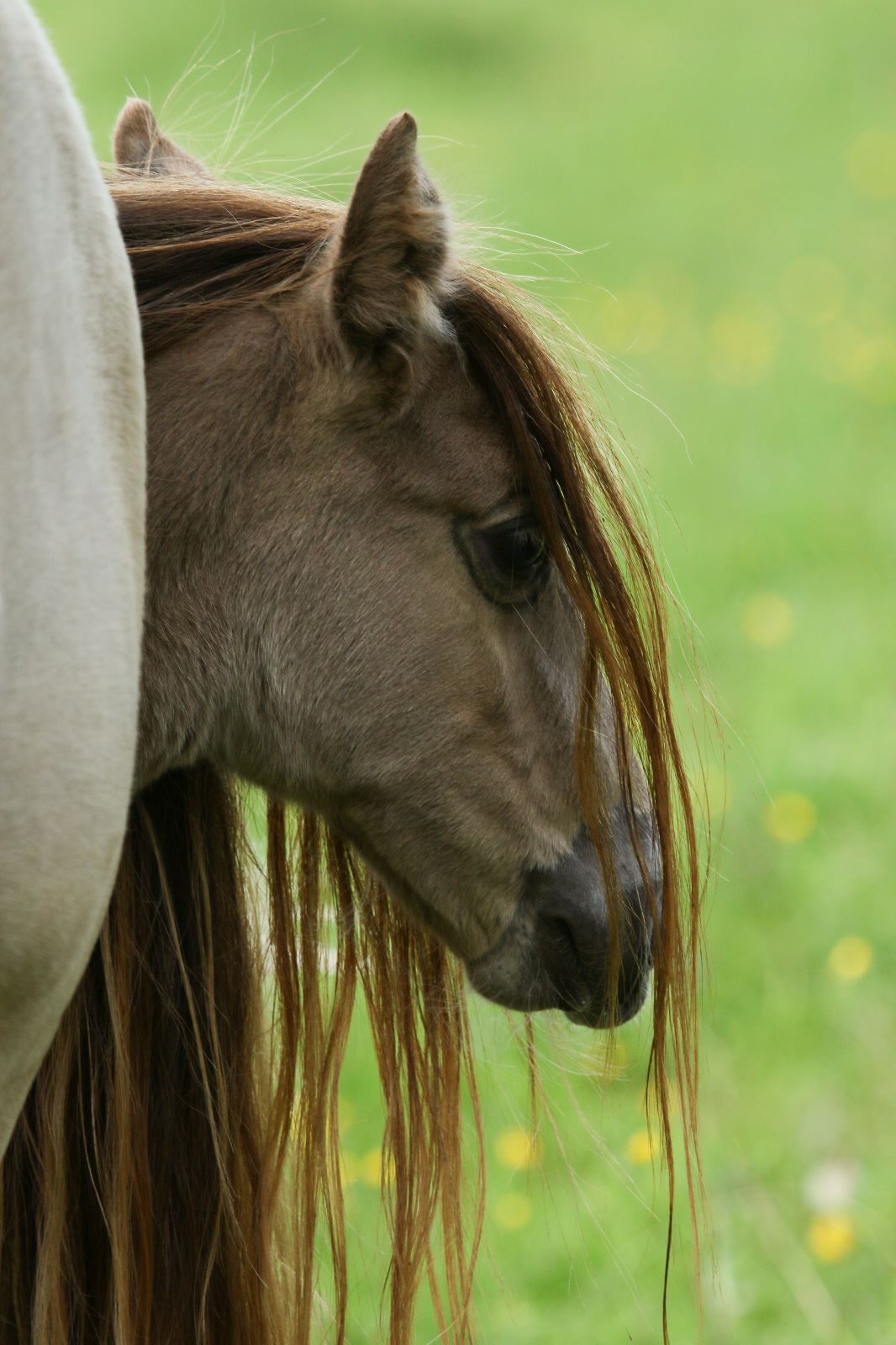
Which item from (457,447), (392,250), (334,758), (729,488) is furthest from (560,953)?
(729,488)

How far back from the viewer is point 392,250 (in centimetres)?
108

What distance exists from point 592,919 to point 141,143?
2.51 feet

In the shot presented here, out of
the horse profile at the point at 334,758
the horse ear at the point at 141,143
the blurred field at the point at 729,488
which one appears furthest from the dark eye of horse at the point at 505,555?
the horse ear at the point at 141,143

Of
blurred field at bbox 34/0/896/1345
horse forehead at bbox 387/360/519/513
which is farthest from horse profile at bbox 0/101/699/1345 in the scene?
blurred field at bbox 34/0/896/1345

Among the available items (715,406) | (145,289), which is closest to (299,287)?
(145,289)

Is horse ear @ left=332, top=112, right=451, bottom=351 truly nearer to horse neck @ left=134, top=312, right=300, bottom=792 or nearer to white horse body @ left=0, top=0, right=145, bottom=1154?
horse neck @ left=134, top=312, right=300, bottom=792

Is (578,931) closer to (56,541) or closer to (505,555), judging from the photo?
(505,555)

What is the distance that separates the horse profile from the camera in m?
1.12

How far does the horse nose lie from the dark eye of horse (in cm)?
22

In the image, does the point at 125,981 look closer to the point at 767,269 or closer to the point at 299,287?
the point at 299,287

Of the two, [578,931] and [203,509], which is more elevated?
[203,509]

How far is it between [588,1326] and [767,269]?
5.26 metres

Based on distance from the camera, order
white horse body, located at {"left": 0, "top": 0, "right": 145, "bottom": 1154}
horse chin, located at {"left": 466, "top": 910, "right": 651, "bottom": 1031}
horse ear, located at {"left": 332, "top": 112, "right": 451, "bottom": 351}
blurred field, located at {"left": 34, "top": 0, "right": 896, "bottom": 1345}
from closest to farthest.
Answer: white horse body, located at {"left": 0, "top": 0, "right": 145, "bottom": 1154} < horse ear, located at {"left": 332, "top": 112, "right": 451, "bottom": 351} < horse chin, located at {"left": 466, "top": 910, "right": 651, "bottom": 1031} < blurred field, located at {"left": 34, "top": 0, "right": 896, "bottom": 1345}

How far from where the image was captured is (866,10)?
10.2m
